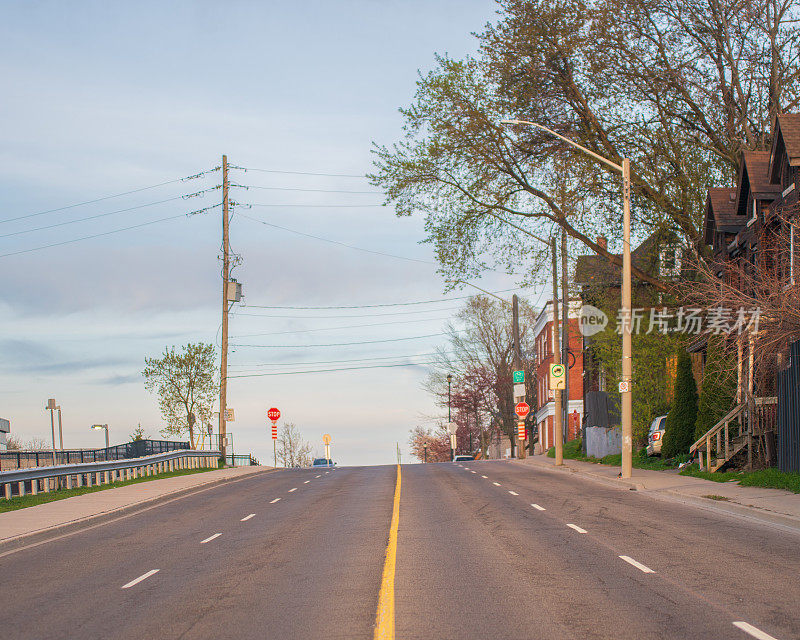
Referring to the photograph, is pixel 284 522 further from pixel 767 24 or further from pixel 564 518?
pixel 767 24

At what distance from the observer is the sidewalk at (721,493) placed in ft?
57.1

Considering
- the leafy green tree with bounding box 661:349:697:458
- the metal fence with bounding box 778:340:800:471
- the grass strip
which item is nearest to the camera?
the metal fence with bounding box 778:340:800:471

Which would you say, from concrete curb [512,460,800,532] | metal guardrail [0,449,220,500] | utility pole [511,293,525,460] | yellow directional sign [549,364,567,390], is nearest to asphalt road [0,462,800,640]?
concrete curb [512,460,800,532]

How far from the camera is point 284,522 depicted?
19.2m

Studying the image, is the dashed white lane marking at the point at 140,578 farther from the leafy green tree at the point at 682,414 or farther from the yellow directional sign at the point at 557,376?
the yellow directional sign at the point at 557,376

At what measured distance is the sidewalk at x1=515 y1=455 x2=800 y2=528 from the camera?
1739 centimetres

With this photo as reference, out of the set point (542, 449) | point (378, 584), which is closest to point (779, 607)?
point (378, 584)

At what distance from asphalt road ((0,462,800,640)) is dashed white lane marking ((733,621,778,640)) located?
0.05m

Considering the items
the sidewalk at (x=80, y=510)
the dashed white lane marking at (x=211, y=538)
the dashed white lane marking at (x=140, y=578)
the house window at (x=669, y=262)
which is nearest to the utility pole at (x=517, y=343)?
Result: the house window at (x=669, y=262)

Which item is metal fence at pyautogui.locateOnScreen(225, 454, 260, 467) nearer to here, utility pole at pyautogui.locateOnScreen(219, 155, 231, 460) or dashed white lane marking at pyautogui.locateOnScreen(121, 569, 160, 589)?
utility pole at pyautogui.locateOnScreen(219, 155, 231, 460)

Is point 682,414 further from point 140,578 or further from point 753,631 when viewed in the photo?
point 753,631

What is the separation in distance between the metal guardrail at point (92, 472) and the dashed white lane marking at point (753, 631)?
20.3 meters

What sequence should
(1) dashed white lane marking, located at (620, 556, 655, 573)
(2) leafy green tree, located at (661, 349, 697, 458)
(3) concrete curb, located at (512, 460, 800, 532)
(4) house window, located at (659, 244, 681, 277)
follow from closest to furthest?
(1) dashed white lane marking, located at (620, 556, 655, 573), (3) concrete curb, located at (512, 460, 800, 532), (2) leafy green tree, located at (661, 349, 697, 458), (4) house window, located at (659, 244, 681, 277)

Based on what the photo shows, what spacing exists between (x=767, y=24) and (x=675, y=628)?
30.9 m
